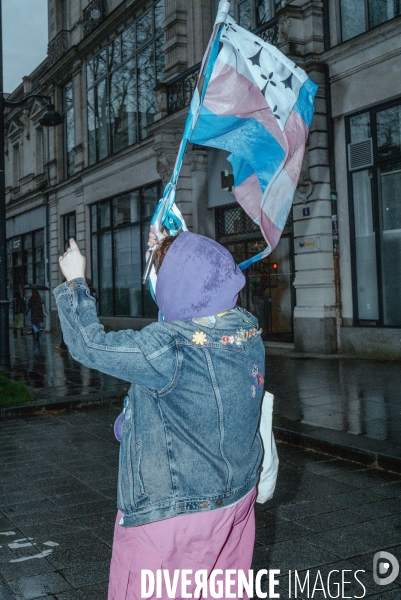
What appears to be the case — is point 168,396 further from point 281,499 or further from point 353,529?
point 281,499

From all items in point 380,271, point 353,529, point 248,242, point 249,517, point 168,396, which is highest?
point 248,242

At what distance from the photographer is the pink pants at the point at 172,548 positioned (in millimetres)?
2035

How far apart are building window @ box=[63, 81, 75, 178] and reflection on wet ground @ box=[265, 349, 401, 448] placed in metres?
15.4

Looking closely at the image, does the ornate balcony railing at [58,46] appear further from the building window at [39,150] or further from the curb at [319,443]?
the curb at [319,443]

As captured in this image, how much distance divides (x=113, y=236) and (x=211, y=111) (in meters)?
19.3

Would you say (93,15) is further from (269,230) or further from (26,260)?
(269,230)

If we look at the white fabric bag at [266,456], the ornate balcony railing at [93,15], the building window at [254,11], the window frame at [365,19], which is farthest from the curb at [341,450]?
the ornate balcony railing at [93,15]

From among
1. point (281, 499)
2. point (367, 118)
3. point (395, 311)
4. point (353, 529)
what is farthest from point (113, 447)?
point (367, 118)

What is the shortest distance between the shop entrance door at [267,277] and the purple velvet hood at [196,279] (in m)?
13.1

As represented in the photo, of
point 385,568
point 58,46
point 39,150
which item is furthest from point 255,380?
point 39,150

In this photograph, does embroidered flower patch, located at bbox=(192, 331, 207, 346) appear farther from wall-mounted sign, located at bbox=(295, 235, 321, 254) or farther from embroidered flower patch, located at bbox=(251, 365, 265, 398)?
wall-mounted sign, located at bbox=(295, 235, 321, 254)

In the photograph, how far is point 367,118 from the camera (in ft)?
42.9

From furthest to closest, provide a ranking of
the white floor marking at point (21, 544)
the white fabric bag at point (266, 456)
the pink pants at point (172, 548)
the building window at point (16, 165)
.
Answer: the building window at point (16, 165)
the white floor marking at point (21, 544)
the white fabric bag at point (266, 456)
the pink pants at point (172, 548)

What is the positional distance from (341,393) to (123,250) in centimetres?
1330
